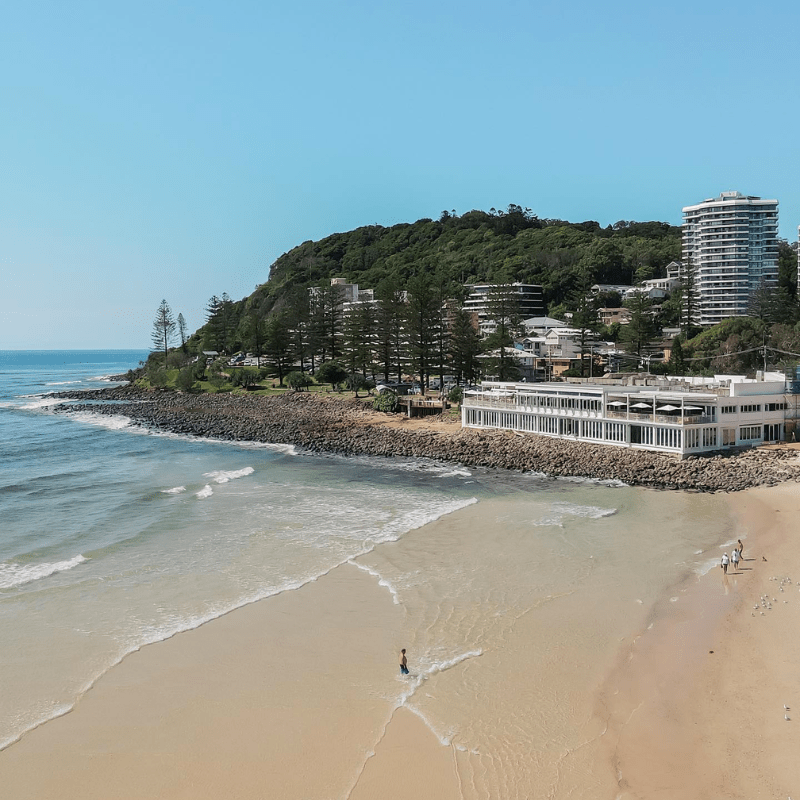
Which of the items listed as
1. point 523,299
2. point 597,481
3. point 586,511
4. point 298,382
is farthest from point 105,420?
point 523,299

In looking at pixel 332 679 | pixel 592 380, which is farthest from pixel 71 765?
pixel 592 380

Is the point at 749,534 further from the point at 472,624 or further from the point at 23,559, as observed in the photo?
the point at 23,559

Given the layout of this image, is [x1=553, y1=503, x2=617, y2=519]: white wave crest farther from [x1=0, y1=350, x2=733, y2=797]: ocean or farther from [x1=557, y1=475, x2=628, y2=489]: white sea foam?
[x1=557, y1=475, x2=628, y2=489]: white sea foam

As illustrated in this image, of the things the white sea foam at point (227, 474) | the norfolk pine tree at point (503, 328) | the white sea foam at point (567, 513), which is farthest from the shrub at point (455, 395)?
the white sea foam at point (567, 513)

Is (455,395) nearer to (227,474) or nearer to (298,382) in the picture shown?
(298,382)

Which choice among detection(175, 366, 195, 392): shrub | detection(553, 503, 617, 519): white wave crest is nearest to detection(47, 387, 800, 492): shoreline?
detection(175, 366, 195, 392): shrub

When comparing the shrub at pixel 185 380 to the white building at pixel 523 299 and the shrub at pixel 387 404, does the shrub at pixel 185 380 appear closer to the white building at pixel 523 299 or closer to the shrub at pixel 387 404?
the shrub at pixel 387 404
